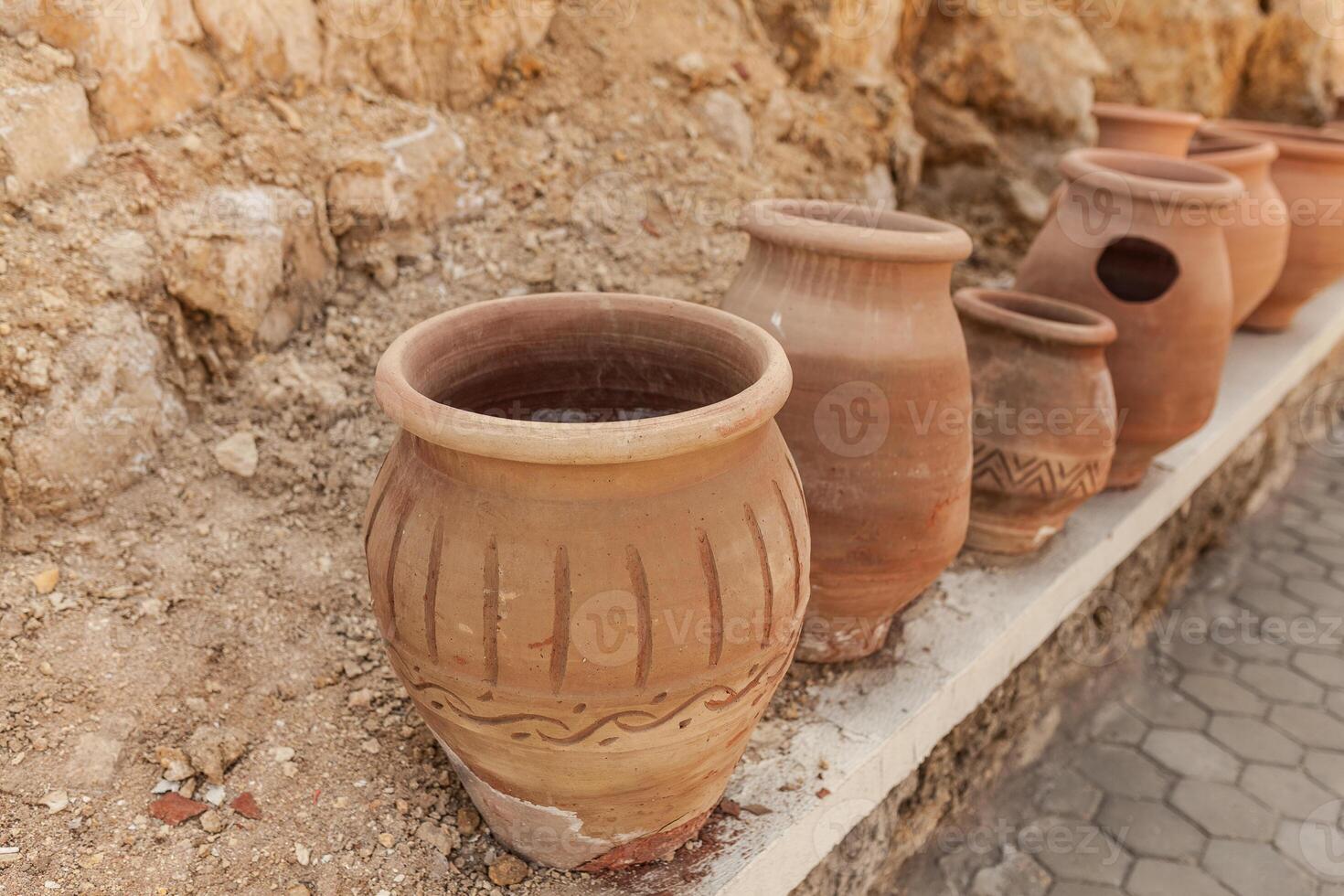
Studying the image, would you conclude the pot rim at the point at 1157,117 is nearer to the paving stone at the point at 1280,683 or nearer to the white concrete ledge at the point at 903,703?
the white concrete ledge at the point at 903,703

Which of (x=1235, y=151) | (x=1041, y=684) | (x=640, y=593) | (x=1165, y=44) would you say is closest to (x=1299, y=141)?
(x=1235, y=151)

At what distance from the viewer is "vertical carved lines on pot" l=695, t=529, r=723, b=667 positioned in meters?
1.50

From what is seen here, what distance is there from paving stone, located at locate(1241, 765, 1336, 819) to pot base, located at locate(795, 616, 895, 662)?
5.43 ft

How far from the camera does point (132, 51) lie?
246 cm

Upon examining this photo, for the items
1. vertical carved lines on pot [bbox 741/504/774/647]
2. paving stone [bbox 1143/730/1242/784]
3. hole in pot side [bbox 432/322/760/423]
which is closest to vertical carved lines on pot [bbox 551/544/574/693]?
vertical carved lines on pot [bbox 741/504/774/647]

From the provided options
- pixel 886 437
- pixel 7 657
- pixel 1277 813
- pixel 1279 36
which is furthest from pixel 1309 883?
pixel 1279 36

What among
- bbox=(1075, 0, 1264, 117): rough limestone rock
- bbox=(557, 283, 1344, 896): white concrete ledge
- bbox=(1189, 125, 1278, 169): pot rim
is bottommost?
bbox=(557, 283, 1344, 896): white concrete ledge

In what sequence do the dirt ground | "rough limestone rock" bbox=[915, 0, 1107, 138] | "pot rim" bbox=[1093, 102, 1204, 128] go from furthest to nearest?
"rough limestone rock" bbox=[915, 0, 1107, 138], "pot rim" bbox=[1093, 102, 1204, 128], the dirt ground

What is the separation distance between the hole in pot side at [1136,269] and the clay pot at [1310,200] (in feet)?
5.71

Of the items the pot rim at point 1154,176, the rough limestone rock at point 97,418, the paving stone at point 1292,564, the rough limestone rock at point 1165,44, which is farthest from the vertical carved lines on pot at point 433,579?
the rough limestone rock at point 1165,44

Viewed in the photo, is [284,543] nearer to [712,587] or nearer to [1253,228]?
[712,587]

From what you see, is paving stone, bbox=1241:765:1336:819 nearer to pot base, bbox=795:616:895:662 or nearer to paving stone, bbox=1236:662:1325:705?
paving stone, bbox=1236:662:1325:705

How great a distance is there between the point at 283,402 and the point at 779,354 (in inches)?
60.5

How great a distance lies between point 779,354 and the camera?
1.70 metres
